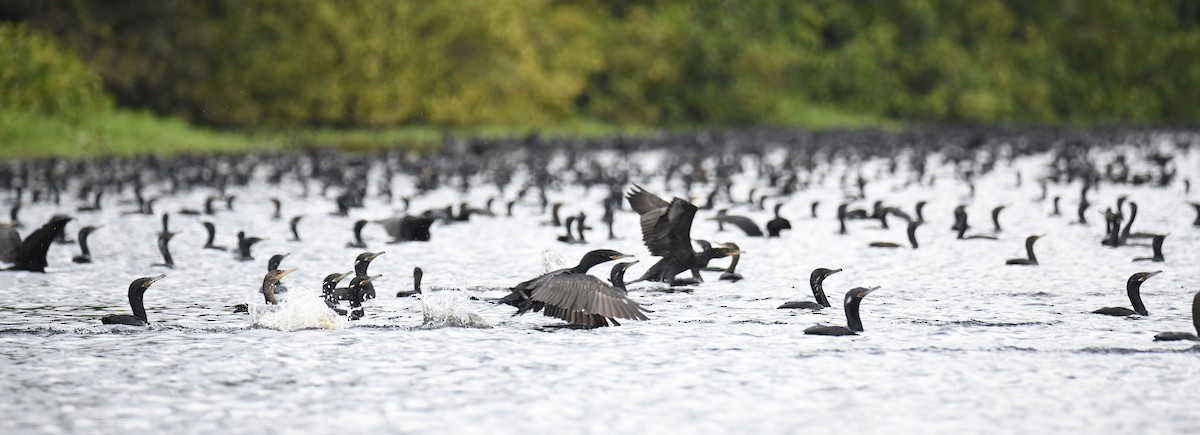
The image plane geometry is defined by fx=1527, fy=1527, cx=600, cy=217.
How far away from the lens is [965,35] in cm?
7556

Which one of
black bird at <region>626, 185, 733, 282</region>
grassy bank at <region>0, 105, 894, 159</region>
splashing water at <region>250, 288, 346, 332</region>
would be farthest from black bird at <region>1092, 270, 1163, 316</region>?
grassy bank at <region>0, 105, 894, 159</region>

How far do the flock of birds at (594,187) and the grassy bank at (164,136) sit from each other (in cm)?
396

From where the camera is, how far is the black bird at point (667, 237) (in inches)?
455

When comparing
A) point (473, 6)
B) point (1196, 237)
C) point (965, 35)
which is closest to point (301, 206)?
point (1196, 237)

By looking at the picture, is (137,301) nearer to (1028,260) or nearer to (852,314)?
(852,314)

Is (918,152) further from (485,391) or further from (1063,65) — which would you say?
(1063,65)

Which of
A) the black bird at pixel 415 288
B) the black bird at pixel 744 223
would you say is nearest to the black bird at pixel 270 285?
the black bird at pixel 415 288

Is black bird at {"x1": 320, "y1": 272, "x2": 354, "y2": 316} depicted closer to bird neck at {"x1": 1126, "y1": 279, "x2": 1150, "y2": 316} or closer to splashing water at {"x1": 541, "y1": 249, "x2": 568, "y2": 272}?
splashing water at {"x1": 541, "y1": 249, "x2": 568, "y2": 272}

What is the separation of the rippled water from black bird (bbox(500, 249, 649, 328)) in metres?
0.13

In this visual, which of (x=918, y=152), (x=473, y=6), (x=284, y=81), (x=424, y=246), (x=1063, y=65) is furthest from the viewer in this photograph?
(x=1063, y=65)

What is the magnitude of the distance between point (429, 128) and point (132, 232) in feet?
113

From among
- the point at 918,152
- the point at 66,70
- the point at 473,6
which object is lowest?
the point at 918,152

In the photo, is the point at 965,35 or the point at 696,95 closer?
the point at 696,95

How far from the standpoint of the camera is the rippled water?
24.5 ft
